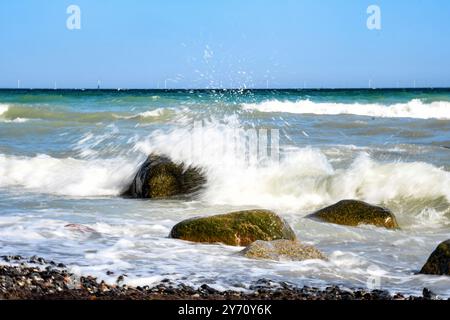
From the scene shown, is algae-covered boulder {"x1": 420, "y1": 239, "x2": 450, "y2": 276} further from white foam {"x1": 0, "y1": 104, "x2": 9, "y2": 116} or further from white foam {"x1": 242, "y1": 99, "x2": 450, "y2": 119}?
white foam {"x1": 0, "y1": 104, "x2": 9, "y2": 116}

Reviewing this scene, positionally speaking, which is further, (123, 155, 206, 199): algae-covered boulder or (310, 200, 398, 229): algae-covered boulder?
(123, 155, 206, 199): algae-covered boulder

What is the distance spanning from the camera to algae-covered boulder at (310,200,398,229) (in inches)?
319

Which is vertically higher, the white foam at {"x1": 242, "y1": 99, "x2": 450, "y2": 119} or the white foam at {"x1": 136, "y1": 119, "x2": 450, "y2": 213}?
the white foam at {"x1": 242, "y1": 99, "x2": 450, "y2": 119}

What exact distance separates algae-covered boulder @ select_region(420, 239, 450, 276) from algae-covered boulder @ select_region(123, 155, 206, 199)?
16.2 feet

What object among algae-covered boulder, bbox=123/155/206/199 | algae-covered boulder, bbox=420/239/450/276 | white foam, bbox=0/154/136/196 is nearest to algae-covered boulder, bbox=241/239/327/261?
algae-covered boulder, bbox=420/239/450/276

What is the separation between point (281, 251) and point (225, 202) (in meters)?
3.86

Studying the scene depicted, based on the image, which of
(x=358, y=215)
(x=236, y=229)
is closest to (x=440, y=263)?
(x=236, y=229)

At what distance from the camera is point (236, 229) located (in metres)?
6.97

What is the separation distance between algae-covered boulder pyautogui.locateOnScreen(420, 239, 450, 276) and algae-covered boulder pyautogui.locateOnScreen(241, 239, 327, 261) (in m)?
0.89

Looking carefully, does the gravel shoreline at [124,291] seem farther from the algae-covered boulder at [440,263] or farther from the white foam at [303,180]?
the white foam at [303,180]

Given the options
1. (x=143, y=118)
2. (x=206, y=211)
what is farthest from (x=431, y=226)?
(x=143, y=118)

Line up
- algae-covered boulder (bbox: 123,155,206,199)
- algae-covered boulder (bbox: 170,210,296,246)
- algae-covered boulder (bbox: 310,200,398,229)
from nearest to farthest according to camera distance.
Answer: algae-covered boulder (bbox: 170,210,296,246) → algae-covered boulder (bbox: 310,200,398,229) → algae-covered boulder (bbox: 123,155,206,199)

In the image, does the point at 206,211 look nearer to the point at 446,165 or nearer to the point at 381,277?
the point at 381,277

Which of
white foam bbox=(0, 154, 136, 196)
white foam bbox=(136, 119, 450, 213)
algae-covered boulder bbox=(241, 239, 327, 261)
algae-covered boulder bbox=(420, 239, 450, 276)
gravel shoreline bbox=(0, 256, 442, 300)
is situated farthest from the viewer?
white foam bbox=(0, 154, 136, 196)
